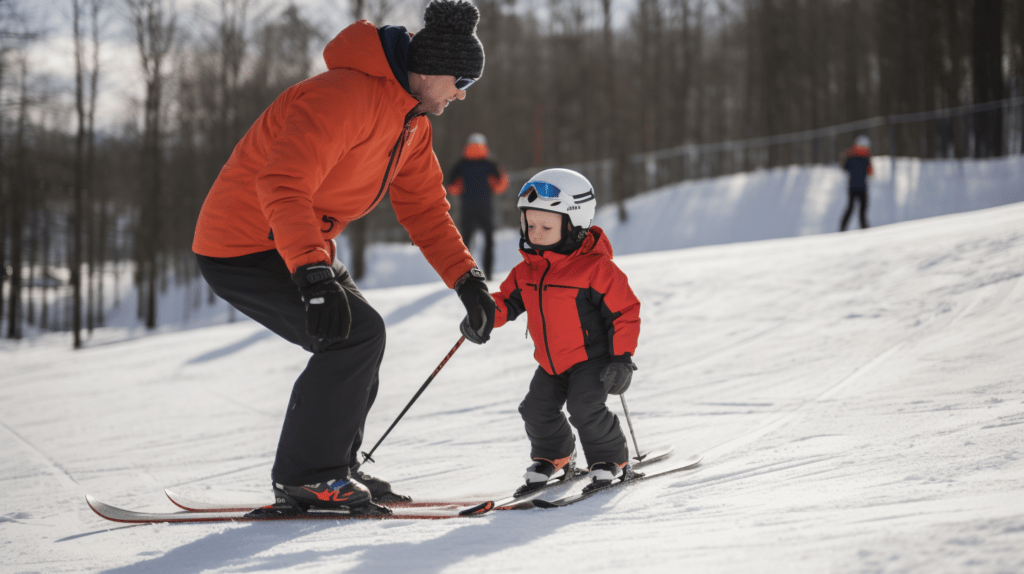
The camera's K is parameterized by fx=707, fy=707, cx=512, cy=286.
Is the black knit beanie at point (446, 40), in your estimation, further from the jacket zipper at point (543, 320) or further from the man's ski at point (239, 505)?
the man's ski at point (239, 505)

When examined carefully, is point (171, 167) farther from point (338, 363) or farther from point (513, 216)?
point (338, 363)

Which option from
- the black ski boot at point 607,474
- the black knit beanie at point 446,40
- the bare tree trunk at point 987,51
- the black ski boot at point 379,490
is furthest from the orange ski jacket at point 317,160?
the bare tree trunk at point 987,51

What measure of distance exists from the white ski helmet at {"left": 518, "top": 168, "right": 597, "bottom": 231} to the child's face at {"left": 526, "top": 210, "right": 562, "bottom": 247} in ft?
0.09

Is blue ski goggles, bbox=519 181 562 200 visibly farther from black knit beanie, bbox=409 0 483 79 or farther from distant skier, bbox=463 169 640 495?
black knit beanie, bbox=409 0 483 79

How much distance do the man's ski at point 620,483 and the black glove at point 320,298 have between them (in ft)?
3.19

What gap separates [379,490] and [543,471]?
0.68 metres

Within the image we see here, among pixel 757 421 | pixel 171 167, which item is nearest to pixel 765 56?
pixel 171 167

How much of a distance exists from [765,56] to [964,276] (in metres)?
29.7

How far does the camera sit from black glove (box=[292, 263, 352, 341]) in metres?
2.18

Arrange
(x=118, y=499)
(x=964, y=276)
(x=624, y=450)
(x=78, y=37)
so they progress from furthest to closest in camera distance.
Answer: (x=78, y=37), (x=964, y=276), (x=118, y=499), (x=624, y=450)

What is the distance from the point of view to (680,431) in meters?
3.87

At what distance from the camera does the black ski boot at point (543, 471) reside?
288 cm

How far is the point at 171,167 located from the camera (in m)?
28.8

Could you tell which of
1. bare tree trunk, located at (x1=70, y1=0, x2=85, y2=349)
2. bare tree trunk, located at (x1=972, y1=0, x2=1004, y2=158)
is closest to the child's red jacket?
bare tree trunk, located at (x1=70, y1=0, x2=85, y2=349)
